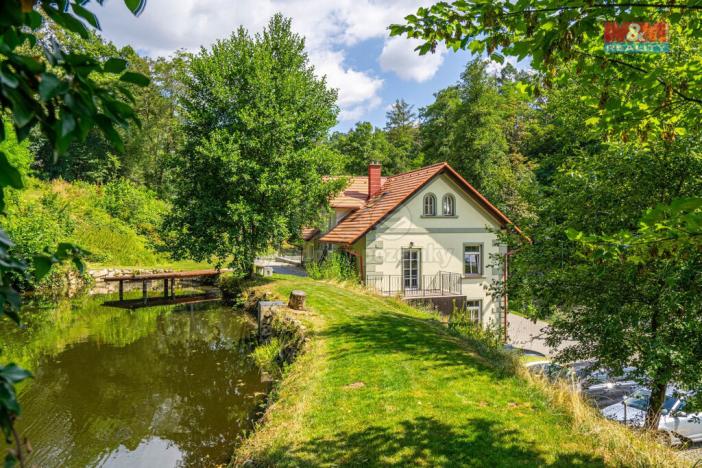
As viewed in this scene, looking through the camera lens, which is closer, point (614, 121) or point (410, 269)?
point (614, 121)

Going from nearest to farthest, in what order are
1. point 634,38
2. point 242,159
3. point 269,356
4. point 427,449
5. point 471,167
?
point 634,38
point 427,449
point 269,356
point 242,159
point 471,167

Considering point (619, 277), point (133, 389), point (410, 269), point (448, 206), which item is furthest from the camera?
point (448, 206)

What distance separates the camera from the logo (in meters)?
4.22

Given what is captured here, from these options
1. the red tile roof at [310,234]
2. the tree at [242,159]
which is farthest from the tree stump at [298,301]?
the red tile roof at [310,234]

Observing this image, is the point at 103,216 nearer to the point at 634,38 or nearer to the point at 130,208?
the point at 130,208

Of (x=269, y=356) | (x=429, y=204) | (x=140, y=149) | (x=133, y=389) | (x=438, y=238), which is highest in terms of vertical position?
(x=140, y=149)

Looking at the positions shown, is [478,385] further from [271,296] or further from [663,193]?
[271,296]

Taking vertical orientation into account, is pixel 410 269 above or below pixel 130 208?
below

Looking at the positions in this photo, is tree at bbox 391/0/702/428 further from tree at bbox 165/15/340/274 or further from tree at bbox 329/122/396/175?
tree at bbox 329/122/396/175

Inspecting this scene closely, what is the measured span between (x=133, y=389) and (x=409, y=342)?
20.0 ft

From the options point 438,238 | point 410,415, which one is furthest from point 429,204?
point 410,415

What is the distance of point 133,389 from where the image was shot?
9.31 meters

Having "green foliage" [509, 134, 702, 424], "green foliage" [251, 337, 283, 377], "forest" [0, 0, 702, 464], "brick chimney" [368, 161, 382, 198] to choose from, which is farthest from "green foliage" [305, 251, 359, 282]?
"green foliage" [509, 134, 702, 424]

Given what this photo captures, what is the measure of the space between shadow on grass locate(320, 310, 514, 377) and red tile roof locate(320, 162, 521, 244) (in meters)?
8.20
